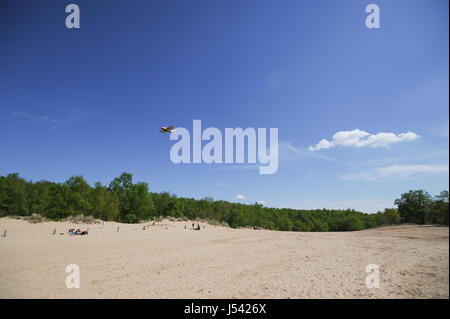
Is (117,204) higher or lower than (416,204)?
lower

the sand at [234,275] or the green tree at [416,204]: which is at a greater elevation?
the green tree at [416,204]

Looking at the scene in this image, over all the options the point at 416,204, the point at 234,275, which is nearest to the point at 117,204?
the point at 234,275

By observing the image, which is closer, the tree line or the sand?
the sand

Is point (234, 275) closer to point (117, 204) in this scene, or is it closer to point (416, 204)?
point (416, 204)

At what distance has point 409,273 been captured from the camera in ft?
34.9

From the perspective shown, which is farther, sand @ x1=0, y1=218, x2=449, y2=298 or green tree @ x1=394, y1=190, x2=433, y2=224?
green tree @ x1=394, y1=190, x2=433, y2=224

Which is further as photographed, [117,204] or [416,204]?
[117,204]

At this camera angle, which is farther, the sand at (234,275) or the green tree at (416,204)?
the green tree at (416,204)

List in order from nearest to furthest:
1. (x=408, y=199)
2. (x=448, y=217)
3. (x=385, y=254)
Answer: (x=448, y=217) < (x=408, y=199) < (x=385, y=254)

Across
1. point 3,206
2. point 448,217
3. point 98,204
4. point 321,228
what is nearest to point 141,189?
point 98,204

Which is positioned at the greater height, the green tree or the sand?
the green tree

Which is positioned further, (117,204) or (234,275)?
(117,204)
